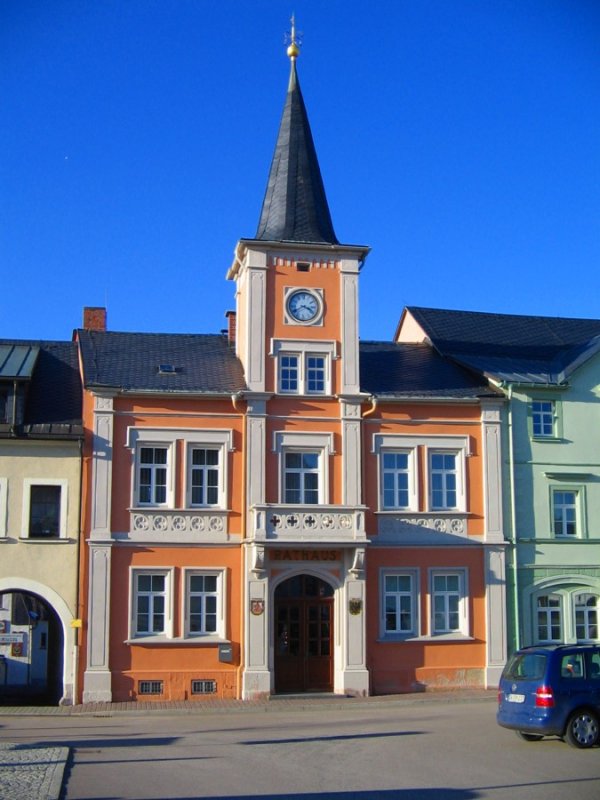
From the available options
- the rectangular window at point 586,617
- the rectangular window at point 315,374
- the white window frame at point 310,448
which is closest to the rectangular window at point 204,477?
the white window frame at point 310,448

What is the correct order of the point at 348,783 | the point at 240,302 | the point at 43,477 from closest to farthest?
the point at 348,783, the point at 43,477, the point at 240,302

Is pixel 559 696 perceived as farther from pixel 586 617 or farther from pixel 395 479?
pixel 586 617

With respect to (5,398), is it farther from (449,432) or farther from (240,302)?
(449,432)

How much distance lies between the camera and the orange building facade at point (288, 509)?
28.4 metres

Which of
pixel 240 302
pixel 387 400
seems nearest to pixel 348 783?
pixel 387 400

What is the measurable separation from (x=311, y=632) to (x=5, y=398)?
10416 millimetres

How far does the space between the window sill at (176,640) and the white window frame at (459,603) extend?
574cm

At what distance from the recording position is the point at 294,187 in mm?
32625

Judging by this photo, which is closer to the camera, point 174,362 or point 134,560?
point 134,560

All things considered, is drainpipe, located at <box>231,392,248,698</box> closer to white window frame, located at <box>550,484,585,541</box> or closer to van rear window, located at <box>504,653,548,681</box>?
white window frame, located at <box>550,484,585,541</box>

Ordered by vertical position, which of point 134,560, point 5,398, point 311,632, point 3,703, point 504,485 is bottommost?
point 3,703

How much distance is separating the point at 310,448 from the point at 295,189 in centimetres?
817

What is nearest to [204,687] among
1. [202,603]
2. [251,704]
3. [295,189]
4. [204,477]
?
[251,704]

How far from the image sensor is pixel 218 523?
95.6ft
